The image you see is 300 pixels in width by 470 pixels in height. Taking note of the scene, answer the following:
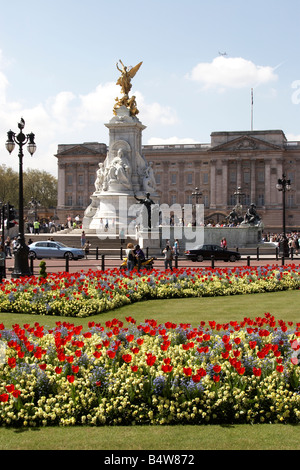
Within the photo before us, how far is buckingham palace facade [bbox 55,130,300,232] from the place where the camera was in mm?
102562

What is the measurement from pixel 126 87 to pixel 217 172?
205ft

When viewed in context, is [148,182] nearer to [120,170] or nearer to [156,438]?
[120,170]

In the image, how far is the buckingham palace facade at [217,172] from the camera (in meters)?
103

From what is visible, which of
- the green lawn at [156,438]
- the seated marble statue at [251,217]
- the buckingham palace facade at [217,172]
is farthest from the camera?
the buckingham palace facade at [217,172]

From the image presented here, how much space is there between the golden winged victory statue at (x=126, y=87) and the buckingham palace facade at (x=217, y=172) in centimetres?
5359

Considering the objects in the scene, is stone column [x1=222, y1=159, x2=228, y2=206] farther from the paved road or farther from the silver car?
the silver car

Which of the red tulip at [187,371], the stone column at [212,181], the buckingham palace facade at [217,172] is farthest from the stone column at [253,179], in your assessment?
the red tulip at [187,371]

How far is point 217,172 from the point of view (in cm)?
10506

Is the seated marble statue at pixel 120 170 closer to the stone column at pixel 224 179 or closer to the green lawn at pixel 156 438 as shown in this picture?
the green lawn at pixel 156 438

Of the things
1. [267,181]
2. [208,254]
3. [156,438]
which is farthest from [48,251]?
[267,181]

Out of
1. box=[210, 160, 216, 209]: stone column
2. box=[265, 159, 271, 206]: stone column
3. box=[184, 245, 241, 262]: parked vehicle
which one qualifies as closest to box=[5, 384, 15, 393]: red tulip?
box=[184, 245, 241, 262]: parked vehicle

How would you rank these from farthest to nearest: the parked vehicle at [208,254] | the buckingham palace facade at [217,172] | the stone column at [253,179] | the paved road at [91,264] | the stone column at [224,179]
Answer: the stone column at [224,179]
the stone column at [253,179]
the buckingham palace facade at [217,172]
the parked vehicle at [208,254]
the paved road at [91,264]
